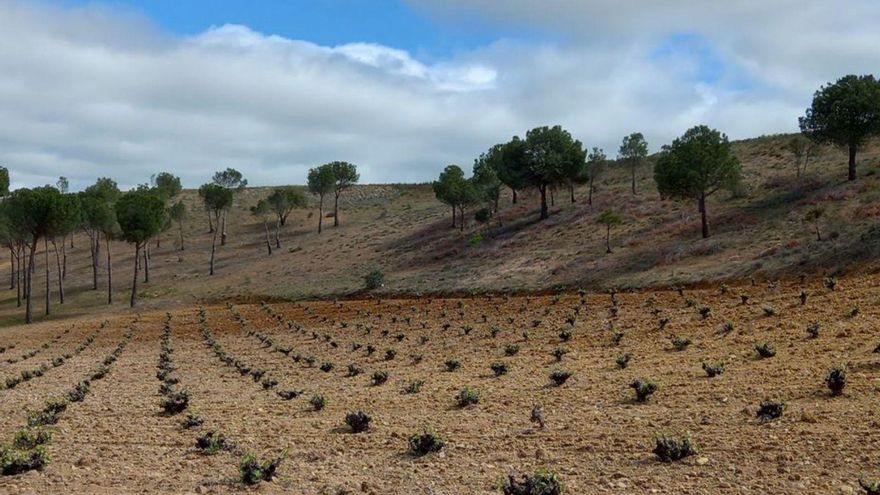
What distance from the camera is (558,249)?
188 ft

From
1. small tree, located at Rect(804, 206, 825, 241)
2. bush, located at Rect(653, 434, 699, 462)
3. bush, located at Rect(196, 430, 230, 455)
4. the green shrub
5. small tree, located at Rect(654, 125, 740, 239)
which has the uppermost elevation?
small tree, located at Rect(654, 125, 740, 239)

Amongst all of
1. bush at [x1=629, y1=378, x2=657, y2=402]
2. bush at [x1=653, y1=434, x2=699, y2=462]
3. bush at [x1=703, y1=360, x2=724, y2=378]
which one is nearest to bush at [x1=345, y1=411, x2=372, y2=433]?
bush at [x1=629, y1=378, x2=657, y2=402]

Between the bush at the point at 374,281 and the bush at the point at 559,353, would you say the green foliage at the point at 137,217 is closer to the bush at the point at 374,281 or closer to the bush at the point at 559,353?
the bush at the point at 374,281

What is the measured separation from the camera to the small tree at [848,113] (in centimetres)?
5206

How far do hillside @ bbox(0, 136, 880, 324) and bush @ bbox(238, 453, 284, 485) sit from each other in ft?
94.9

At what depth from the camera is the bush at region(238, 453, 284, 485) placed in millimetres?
10094

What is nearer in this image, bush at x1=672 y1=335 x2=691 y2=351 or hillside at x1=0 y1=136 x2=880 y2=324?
bush at x1=672 y1=335 x2=691 y2=351

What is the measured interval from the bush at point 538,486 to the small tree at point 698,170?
4405 cm

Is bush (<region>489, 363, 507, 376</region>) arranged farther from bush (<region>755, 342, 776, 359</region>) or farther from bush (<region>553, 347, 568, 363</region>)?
bush (<region>755, 342, 776, 359</region>)

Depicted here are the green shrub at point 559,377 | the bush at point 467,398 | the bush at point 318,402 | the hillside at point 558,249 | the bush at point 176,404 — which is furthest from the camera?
the hillside at point 558,249

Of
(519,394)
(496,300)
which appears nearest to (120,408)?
(519,394)

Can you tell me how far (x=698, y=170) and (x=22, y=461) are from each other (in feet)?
158

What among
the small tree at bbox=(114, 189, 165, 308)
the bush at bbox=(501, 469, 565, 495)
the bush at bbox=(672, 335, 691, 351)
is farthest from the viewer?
the small tree at bbox=(114, 189, 165, 308)

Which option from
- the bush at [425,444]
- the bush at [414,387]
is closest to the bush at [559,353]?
the bush at [414,387]
